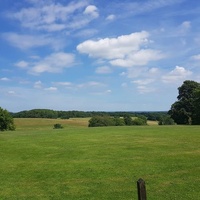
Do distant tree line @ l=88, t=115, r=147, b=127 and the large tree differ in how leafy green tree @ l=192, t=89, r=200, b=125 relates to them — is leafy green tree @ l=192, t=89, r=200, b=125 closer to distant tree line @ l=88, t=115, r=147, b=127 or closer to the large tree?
the large tree

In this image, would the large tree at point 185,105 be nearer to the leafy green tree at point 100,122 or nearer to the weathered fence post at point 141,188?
the leafy green tree at point 100,122

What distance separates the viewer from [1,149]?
3319 centimetres

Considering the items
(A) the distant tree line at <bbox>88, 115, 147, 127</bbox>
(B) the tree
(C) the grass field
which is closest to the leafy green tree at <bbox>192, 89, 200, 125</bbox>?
(A) the distant tree line at <bbox>88, 115, 147, 127</bbox>

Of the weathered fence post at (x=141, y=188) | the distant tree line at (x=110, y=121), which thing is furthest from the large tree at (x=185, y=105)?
the weathered fence post at (x=141, y=188)

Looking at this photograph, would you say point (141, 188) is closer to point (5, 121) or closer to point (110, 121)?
point (5, 121)

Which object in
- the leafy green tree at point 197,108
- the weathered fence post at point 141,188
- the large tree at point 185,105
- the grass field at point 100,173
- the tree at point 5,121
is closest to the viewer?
the weathered fence post at point 141,188

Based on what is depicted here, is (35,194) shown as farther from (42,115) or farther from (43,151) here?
(42,115)

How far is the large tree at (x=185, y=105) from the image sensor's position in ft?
296

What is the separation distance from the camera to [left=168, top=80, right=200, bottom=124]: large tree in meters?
90.3

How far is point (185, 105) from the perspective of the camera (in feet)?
300

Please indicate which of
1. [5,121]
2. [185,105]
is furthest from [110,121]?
[5,121]

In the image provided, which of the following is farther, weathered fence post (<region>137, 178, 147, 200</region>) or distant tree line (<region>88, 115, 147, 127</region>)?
distant tree line (<region>88, 115, 147, 127</region>)

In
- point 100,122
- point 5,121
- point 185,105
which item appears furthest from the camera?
point 100,122

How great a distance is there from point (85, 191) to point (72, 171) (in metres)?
4.94
